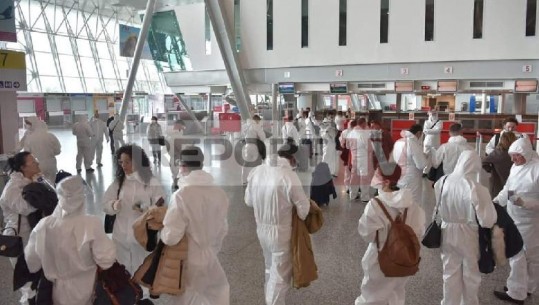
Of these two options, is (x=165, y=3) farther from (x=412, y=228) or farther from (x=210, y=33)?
(x=412, y=228)

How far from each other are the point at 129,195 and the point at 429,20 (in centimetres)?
1444

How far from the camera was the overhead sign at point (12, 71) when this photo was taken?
34.0 ft

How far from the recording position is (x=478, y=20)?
49.7 ft

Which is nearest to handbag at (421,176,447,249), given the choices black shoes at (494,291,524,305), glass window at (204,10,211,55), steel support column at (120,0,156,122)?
black shoes at (494,291,524,305)

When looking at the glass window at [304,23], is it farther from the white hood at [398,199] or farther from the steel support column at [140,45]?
the white hood at [398,199]

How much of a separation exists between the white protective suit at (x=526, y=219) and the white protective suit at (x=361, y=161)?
493cm

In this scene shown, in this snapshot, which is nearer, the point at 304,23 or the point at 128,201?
the point at 128,201

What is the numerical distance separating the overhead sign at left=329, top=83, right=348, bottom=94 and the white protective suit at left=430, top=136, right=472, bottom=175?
9854 millimetres

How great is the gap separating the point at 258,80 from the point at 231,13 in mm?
3068

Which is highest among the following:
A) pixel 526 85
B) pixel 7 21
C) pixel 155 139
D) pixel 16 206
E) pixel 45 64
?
pixel 45 64

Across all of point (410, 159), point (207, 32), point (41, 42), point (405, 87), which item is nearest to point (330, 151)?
point (405, 87)

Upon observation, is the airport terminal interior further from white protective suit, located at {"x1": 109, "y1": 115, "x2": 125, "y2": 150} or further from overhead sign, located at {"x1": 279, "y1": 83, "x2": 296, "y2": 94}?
white protective suit, located at {"x1": 109, "y1": 115, "x2": 125, "y2": 150}

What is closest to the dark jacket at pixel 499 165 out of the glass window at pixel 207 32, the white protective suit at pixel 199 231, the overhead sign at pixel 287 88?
the white protective suit at pixel 199 231

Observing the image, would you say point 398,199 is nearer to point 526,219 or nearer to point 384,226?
point 384,226
